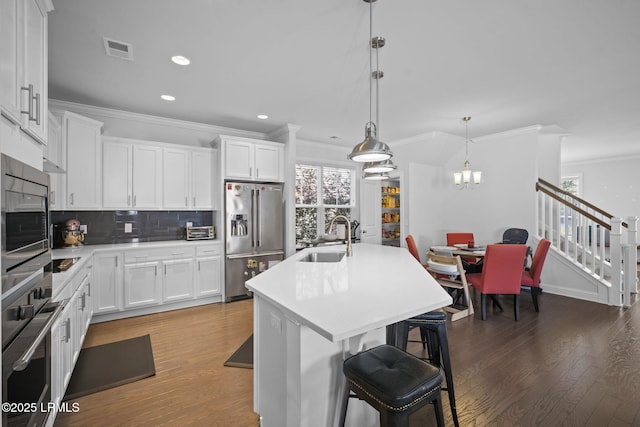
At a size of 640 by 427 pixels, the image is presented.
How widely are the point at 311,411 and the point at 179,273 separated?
3.21 m

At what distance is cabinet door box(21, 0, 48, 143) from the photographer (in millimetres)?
1330

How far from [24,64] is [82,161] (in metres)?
2.75

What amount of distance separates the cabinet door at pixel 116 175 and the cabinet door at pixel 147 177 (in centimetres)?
7

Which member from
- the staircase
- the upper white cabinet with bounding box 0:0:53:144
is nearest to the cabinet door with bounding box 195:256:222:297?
the upper white cabinet with bounding box 0:0:53:144

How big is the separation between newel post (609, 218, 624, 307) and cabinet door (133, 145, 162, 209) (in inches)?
246

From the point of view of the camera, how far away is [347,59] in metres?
Result: 2.78

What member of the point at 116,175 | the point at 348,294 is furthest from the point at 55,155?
the point at 348,294

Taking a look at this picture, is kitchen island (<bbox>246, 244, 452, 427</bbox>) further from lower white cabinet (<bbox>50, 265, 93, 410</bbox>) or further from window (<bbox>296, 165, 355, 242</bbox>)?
window (<bbox>296, 165, 355, 242</bbox>)

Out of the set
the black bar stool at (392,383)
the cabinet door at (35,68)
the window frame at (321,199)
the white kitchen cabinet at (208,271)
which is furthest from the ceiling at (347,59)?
the black bar stool at (392,383)

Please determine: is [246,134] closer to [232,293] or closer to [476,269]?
[232,293]

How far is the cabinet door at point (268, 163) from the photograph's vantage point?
4.71 m

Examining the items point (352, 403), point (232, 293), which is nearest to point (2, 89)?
point (352, 403)

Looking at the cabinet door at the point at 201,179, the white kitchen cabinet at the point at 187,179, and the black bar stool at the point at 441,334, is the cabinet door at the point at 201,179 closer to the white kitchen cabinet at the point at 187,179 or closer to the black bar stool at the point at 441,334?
the white kitchen cabinet at the point at 187,179

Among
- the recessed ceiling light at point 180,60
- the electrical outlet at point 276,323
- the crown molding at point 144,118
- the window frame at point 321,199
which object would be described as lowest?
the electrical outlet at point 276,323
